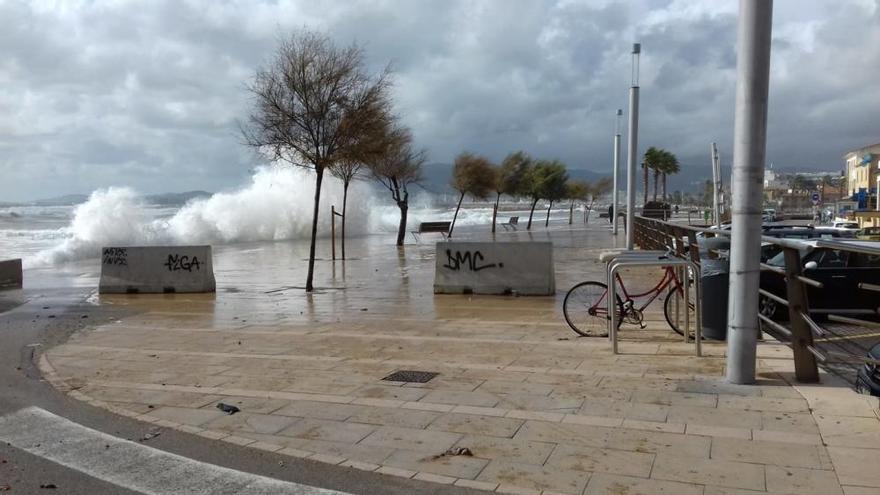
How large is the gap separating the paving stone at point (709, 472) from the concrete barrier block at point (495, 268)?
8466 mm

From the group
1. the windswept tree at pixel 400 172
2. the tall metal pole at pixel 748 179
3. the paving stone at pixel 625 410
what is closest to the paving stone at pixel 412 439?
the paving stone at pixel 625 410

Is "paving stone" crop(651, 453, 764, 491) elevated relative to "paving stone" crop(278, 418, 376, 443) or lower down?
elevated

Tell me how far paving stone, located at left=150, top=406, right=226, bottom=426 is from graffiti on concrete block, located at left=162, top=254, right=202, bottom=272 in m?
9.46

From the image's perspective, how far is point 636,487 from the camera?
406 centimetres

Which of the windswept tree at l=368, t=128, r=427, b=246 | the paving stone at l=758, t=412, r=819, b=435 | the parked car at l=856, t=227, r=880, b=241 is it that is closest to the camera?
the paving stone at l=758, t=412, r=819, b=435

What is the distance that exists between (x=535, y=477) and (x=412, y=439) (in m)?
1.09

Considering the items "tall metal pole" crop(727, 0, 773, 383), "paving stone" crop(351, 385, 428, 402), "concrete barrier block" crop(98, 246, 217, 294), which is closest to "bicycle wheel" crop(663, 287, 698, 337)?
"tall metal pole" crop(727, 0, 773, 383)

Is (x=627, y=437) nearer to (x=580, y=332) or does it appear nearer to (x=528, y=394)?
(x=528, y=394)

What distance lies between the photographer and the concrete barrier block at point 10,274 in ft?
55.7

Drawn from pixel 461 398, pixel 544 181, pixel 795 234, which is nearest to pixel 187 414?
pixel 461 398

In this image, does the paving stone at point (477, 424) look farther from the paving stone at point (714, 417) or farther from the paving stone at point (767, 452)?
the paving stone at point (767, 452)

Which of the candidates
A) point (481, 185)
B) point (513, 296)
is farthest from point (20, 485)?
point (481, 185)

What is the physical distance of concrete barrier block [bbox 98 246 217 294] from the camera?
15.1 m

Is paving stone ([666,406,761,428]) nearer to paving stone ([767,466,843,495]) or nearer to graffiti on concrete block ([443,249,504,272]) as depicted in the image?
paving stone ([767,466,843,495])
